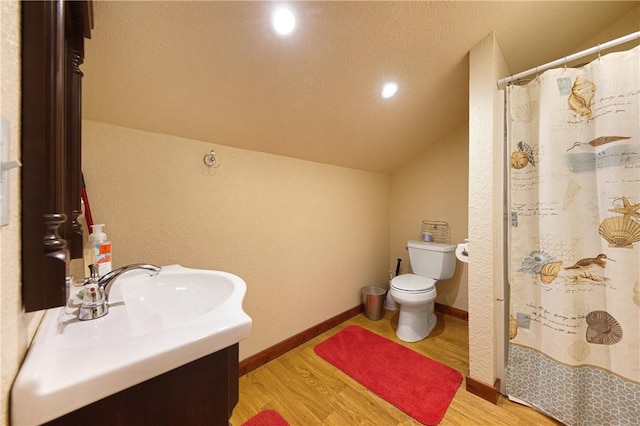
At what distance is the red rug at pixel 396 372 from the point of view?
54.7 inches

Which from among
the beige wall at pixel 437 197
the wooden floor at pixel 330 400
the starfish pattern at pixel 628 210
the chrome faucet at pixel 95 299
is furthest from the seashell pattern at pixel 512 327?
the chrome faucet at pixel 95 299

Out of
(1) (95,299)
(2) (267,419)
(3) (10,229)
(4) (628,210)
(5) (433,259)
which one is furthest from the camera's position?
(5) (433,259)

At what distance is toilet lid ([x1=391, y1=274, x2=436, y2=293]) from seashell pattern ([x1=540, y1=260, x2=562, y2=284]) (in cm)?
80

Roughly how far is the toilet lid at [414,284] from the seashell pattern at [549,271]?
0.80 metres

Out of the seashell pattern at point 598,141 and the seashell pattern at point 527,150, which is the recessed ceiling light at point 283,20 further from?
the seashell pattern at point 598,141

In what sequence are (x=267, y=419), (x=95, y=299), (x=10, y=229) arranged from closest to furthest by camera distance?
(x=10, y=229) → (x=95, y=299) → (x=267, y=419)

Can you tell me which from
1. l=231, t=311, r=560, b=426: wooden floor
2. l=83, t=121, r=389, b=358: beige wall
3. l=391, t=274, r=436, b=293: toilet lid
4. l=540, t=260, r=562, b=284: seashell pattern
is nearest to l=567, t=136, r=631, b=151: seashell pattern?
l=540, t=260, r=562, b=284: seashell pattern

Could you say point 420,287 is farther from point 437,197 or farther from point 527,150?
point 527,150

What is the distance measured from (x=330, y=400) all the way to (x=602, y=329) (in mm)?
1384

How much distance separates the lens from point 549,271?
1.27m

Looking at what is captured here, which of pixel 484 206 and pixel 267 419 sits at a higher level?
pixel 484 206

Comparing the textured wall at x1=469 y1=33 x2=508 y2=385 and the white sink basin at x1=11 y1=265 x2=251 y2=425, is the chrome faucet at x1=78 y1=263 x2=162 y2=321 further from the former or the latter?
the textured wall at x1=469 y1=33 x2=508 y2=385

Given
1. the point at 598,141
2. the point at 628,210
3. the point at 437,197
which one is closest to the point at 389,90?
the point at 598,141

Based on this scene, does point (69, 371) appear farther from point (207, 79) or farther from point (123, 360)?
point (207, 79)
